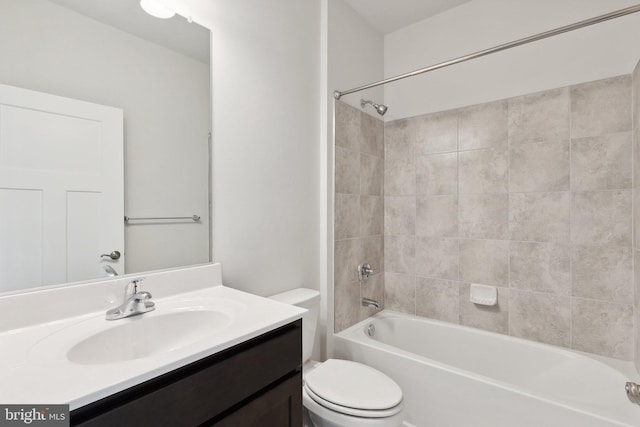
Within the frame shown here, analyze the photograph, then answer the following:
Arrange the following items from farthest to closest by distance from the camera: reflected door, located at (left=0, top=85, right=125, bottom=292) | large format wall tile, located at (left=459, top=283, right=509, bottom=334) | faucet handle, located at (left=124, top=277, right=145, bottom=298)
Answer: large format wall tile, located at (left=459, top=283, right=509, bottom=334), faucet handle, located at (left=124, top=277, right=145, bottom=298), reflected door, located at (left=0, top=85, right=125, bottom=292)

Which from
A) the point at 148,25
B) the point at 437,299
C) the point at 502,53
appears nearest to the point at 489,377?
the point at 437,299

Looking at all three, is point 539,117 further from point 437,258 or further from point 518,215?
point 437,258

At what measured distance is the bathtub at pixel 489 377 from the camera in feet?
4.03

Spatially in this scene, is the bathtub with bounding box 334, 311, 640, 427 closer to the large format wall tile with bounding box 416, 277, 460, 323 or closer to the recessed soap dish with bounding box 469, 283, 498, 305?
the large format wall tile with bounding box 416, 277, 460, 323

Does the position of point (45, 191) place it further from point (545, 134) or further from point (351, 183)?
point (545, 134)

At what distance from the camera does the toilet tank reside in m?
1.53

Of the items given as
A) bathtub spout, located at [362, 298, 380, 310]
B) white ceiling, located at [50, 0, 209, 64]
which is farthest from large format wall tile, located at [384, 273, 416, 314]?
white ceiling, located at [50, 0, 209, 64]

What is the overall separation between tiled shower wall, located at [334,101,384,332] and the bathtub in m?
0.20

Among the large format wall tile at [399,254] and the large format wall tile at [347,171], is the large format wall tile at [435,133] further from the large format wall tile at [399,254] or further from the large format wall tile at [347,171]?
the large format wall tile at [399,254]

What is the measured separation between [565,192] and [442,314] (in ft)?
3.51

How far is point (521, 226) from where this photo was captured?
1830 mm

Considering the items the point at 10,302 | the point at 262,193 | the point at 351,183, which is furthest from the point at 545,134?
the point at 10,302

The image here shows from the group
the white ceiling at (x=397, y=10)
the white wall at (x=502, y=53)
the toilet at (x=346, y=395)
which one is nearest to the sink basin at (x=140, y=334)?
the toilet at (x=346, y=395)

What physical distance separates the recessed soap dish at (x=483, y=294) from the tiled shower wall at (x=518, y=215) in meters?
0.04
